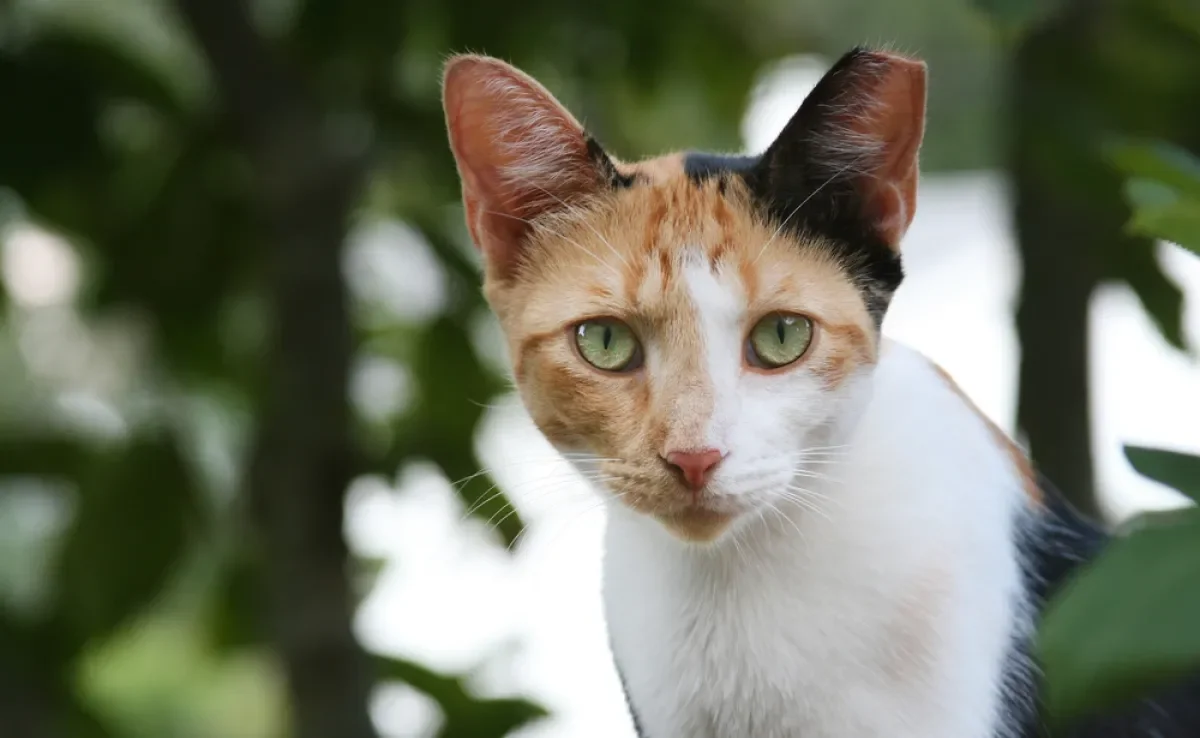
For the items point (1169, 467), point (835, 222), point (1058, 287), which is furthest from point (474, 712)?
point (1169, 467)

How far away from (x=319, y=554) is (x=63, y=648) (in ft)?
1.05

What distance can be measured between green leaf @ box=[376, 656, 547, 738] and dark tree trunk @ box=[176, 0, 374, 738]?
8 cm

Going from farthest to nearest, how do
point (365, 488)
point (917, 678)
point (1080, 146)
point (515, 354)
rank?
point (365, 488)
point (1080, 146)
point (515, 354)
point (917, 678)

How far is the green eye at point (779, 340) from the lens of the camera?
0.54 m

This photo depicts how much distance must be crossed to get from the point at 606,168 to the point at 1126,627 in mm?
318

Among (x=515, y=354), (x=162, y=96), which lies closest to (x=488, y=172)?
(x=515, y=354)

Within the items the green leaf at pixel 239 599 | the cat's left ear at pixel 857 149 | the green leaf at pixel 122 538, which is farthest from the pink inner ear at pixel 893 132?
the green leaf at pixel 239 599

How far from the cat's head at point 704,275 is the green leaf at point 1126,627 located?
0.60 ft

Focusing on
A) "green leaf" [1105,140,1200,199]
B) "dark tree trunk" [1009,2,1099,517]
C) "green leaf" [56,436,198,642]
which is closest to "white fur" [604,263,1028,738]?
"green leaf" [1105,140,1200,199]

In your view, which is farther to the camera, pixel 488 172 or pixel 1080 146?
pixel 1080 146

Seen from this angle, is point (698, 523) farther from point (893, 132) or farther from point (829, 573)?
point (893, 132)

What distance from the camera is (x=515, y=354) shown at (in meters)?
0.61

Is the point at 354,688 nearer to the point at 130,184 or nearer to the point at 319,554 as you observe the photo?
the point at 319,554

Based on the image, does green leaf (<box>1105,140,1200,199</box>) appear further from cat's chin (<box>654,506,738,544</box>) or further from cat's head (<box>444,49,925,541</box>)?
cat's chin (<box>654,506,738,544</box>)
